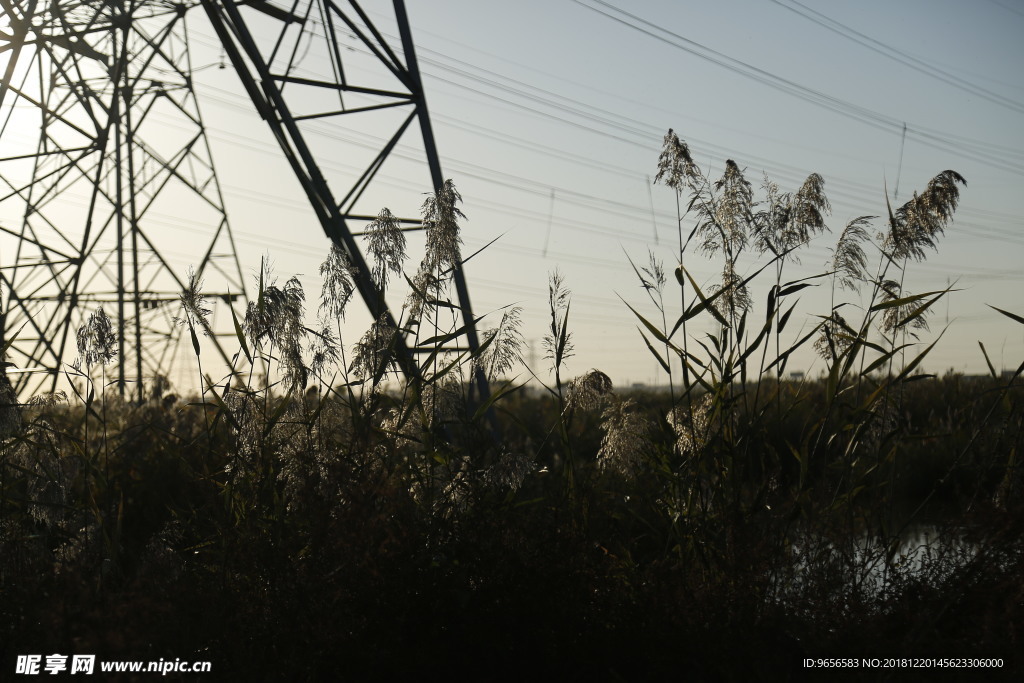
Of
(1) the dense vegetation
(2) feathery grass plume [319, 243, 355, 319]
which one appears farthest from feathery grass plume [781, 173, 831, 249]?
(2) feathery grass plume [319, 243, 355, 319]

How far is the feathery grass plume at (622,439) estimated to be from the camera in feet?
9.49

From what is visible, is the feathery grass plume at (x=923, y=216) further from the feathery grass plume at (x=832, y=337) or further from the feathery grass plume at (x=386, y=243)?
the feathery grass plume at (x=386, y=243)

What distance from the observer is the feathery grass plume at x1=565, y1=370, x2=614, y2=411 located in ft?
9.57

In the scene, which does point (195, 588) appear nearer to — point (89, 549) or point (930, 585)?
point (89, 549)

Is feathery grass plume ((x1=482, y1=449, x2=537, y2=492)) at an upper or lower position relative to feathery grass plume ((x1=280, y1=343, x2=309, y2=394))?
lower

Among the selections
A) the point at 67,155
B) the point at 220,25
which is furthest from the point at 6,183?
the point at 220,25

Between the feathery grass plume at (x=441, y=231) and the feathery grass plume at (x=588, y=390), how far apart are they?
0.59 m

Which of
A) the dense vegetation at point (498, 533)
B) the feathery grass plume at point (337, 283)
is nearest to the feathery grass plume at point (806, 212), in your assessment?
the dense vegetation at point (498, 533)

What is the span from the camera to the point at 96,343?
302 cm

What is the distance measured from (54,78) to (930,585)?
Result: 1027 centimetres

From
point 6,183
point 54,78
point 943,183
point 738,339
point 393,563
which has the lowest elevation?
Result: point 393,563

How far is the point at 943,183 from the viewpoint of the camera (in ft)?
11.1

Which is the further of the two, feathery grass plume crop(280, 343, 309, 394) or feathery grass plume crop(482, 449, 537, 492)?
feathery grass plume crop(280, 343, 309, 394)

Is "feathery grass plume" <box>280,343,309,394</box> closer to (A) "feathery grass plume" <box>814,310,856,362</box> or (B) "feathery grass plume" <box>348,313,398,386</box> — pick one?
(B) "feathery grass plume" <box>348,313,398,386</box>
